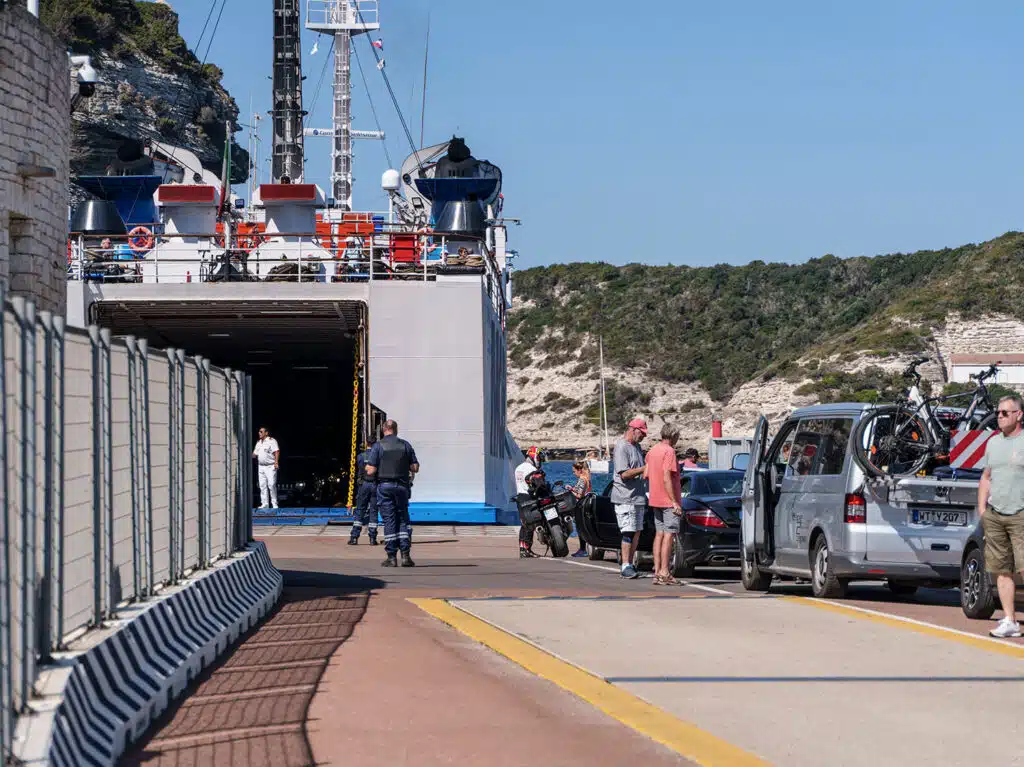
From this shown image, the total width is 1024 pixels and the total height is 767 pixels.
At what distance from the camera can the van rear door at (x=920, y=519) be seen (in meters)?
13.1

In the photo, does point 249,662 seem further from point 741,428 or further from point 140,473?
point 741,428

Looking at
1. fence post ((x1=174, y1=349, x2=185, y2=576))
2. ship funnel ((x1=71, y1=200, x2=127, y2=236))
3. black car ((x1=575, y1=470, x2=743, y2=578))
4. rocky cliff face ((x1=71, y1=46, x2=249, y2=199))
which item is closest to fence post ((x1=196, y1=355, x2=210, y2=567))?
fence post ((x1=174, y1=349, x2=185, y2=576))

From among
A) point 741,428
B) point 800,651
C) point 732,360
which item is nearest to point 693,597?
point 800,651

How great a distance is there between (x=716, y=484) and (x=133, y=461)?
38.2 ft

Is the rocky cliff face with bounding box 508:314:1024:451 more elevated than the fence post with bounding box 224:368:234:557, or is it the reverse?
the rocky cliff face with bounding box 508:314:1024:451

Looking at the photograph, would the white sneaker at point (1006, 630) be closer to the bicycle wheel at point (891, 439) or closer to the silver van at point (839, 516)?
the silver van at point (839, 516)

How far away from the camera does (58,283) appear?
59.6 feet

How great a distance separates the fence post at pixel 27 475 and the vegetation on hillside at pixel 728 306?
464 ft

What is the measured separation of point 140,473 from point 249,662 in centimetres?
151

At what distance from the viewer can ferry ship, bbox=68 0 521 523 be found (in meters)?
31.0

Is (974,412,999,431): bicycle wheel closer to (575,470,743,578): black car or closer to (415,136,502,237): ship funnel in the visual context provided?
(575,470,743,578): black car

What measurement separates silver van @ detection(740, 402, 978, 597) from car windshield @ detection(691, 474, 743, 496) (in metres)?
3.59

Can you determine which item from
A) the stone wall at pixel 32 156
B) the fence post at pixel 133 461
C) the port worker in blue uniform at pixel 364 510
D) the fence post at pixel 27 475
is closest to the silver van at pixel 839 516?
the fence post at pixel 133 461

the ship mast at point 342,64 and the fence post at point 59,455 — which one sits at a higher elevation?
the ship mast at point 342,64
